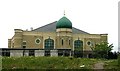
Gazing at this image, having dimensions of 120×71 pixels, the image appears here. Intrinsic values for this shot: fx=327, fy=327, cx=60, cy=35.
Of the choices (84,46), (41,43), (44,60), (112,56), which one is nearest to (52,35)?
(41,43)

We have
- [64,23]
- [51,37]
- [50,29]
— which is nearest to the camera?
[64,23]

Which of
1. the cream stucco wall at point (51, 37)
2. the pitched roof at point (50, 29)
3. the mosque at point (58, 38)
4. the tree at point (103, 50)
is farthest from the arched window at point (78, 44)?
the tree at point (103, 50)

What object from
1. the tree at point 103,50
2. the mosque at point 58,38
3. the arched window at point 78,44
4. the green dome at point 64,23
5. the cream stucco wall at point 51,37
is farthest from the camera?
the arched window at point 78,44

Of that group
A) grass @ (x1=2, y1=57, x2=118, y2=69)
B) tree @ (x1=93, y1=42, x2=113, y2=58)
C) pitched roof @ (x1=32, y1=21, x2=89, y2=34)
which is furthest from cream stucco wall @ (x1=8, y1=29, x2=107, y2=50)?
grass @ (x1=2, y1=57, x2=118, y2=69)

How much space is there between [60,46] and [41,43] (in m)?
3.91

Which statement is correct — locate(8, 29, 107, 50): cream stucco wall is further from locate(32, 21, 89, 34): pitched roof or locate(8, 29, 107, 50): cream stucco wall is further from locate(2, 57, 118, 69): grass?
locate(2, 57, 118, 69): grass

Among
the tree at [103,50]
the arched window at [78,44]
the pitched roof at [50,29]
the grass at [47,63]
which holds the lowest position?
the grass at [47,63]

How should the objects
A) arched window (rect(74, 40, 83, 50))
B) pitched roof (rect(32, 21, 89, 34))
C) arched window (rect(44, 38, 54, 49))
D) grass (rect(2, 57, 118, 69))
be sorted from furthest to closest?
1. pitched roof (rect(32, 21, 89, 34))
2. arched window (rect(74, 40, 83, 50))
3. arched window (rect(44, 38, 54, 49))
4. grass (rect(2, 57, 118, 69))

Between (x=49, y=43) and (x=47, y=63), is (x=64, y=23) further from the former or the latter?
(x=47, y=63)

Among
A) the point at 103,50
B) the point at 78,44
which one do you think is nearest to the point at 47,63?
the point at 103,50

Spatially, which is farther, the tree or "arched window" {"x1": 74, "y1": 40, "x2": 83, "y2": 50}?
"arched window" {"x1": 74, "y1": 40, "x2": 83, "y2": 50}

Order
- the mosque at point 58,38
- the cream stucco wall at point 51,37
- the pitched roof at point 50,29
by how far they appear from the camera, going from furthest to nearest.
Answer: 1. the pitched roof at point 50,29
2. the cream stucco wall at point 51,37
3. the mosque at point 58,38

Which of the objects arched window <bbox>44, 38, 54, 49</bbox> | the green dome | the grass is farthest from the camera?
arched window <bbox>44, 38, 54, 49</bbox>

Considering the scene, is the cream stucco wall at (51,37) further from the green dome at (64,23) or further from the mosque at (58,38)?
the green dome at (64,23)
